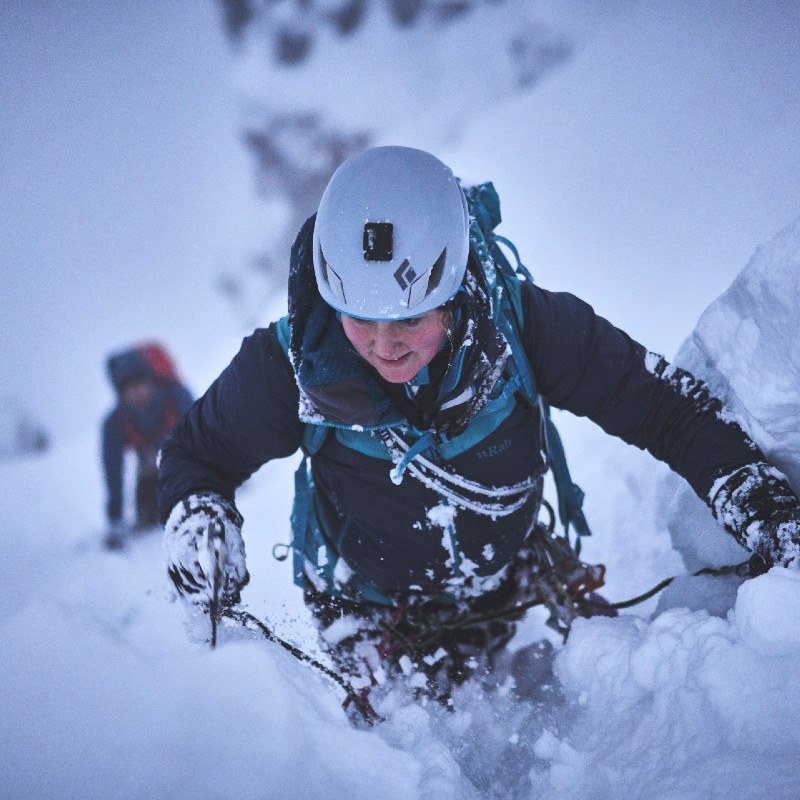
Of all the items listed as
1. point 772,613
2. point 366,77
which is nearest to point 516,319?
point 772,613

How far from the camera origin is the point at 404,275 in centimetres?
158

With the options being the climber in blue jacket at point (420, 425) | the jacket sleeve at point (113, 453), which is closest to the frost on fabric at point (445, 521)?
the climber in blue jacket at point (420, 425)

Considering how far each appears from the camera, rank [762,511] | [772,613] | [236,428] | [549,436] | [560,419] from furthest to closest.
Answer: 1. [560,419]
2. [549,436]
3. [236,428]
4. [762,511]
5. [772,613]

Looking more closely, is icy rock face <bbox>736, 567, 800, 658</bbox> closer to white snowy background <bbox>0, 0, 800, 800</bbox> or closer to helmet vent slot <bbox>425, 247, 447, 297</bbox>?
white snowy background <bbox>0, 0, 800, 800</bbox>

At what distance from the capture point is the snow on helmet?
1.58 meters

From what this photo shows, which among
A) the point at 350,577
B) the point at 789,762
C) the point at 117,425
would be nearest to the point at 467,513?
the point at 350,577

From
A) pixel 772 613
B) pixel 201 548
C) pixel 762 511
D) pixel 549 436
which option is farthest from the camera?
pixel 549 436

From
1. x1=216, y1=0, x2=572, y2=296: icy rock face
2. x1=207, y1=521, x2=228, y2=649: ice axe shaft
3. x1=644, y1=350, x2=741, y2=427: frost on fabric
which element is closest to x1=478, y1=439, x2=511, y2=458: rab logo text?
x1=644, y1=350, x2=741, y2=427: frost on fabric

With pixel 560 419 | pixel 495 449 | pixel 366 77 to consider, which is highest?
pixel 366 77

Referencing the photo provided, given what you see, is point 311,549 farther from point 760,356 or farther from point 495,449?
point 760,356

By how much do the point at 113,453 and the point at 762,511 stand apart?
5.62 m

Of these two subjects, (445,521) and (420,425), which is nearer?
(420,425)

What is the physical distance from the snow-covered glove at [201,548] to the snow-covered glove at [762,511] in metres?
1.54

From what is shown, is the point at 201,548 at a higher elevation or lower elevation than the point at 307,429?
lower
